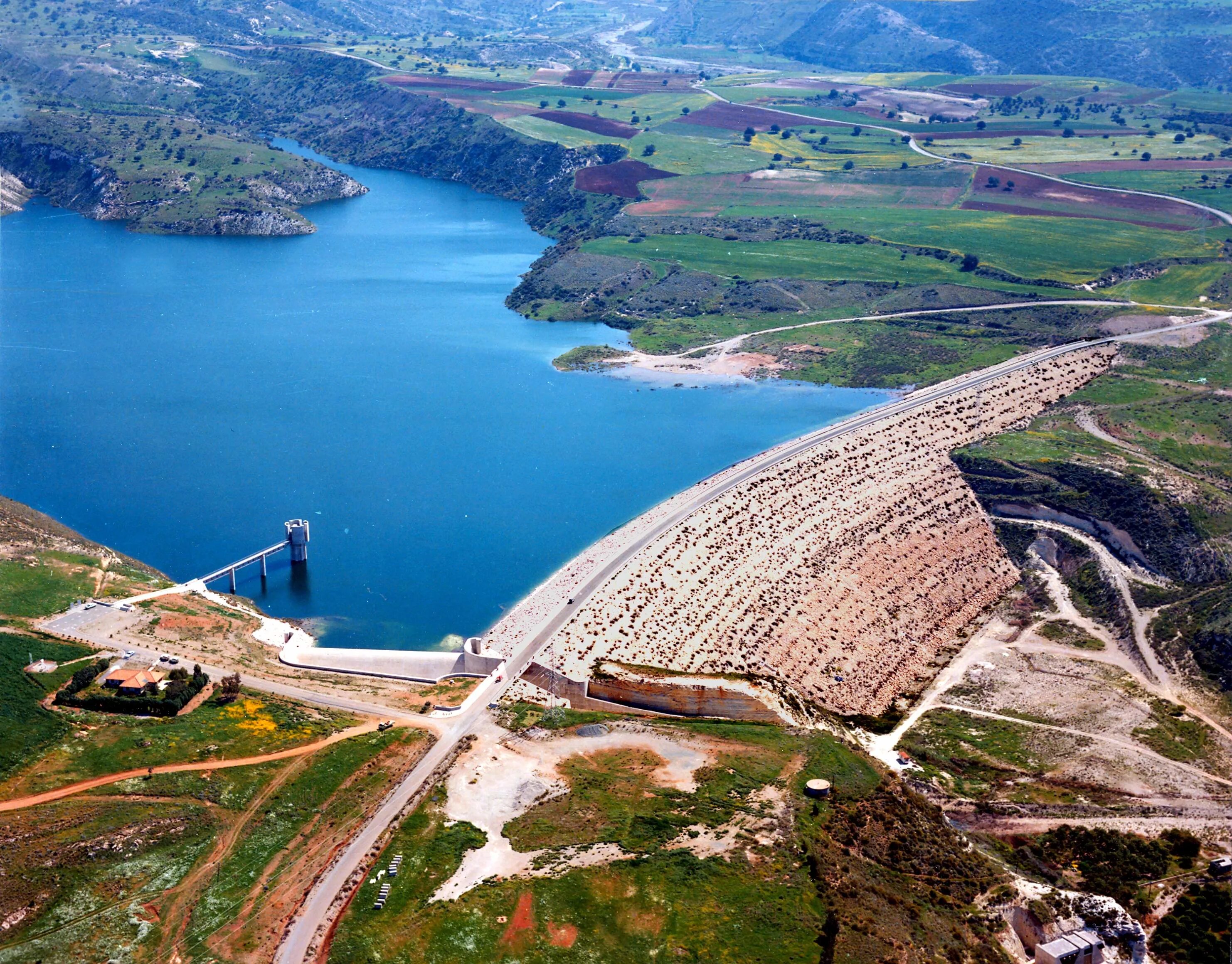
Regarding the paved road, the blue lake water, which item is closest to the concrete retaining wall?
the paved road

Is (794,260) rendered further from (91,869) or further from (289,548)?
(91,869)

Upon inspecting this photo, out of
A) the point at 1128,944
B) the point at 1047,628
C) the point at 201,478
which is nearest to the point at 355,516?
the point at 201,478

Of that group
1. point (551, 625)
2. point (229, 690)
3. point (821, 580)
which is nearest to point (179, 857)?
point (229, 690)

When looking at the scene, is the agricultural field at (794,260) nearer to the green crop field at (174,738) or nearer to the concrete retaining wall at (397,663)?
the concrete retaining wall at (397,663)

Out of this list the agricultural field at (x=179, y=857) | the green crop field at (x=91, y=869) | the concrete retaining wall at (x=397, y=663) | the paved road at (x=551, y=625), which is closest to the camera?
the green crop field at (x=91, y=869)

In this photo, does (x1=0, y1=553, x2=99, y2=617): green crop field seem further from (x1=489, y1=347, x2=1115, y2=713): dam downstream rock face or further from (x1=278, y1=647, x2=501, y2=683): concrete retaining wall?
(x1=489, y1=347, x2=1115, y2=713): dam downstream rock face

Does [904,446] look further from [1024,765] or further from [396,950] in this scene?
[396,950]

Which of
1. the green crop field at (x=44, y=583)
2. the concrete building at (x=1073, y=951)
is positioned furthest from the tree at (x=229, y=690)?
the concrete building at (x=1073, y=951)
